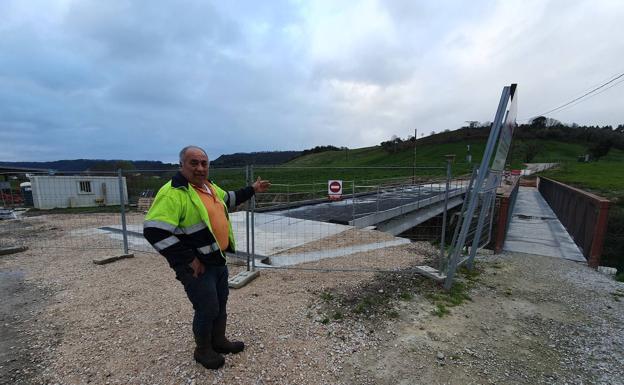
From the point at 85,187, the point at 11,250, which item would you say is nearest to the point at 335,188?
the point at 11,250

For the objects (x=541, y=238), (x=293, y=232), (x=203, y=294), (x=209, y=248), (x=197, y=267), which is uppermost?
(x=209, y=248)

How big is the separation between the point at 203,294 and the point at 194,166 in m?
1.06

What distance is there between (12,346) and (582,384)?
5.56 metres

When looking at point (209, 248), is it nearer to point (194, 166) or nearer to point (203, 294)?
point (203, 294)

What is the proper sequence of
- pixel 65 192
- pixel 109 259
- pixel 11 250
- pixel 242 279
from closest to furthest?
1. pixel 242 279
2. pixel 109 259
3. pixel 11 250
4. pixel 65 192

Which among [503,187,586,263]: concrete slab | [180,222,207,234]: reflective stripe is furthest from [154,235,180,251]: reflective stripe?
[503,187,586,263]: concrete slab

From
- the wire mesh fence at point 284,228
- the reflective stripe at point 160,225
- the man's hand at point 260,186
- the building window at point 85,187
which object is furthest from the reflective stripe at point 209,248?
the building window at point 85,187

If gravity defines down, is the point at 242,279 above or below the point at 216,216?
below

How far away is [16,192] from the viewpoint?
19.0 m

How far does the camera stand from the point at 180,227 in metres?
2.29

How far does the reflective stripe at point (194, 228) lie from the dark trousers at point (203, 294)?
0.87 feet

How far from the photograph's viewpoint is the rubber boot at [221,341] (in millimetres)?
2799

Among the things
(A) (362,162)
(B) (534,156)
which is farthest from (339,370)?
(A) (362,162)

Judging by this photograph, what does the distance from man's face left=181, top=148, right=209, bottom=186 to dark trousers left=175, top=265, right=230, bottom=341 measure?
73cm
